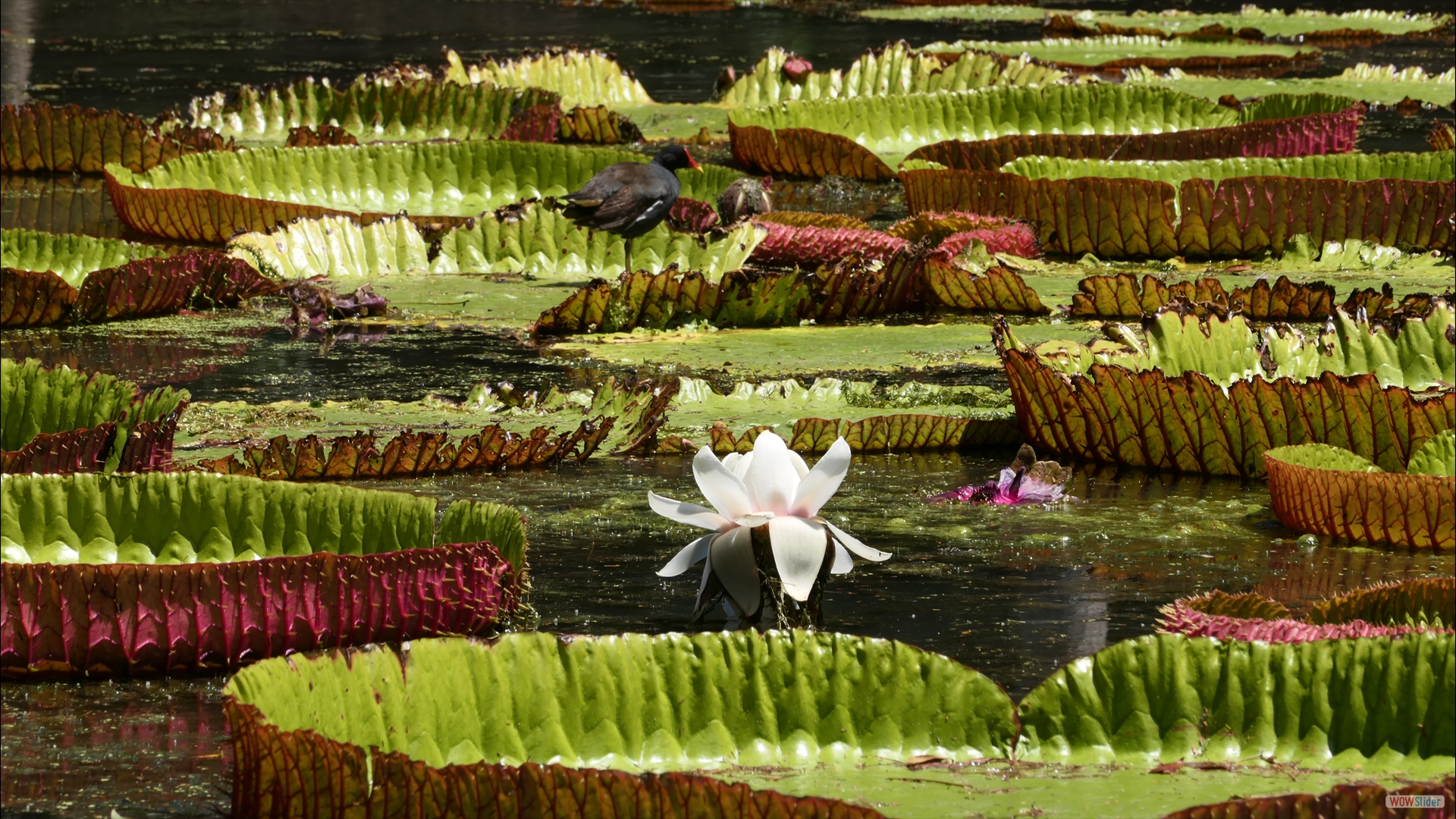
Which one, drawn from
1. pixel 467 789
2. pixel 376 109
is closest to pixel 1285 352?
pixel 467 789

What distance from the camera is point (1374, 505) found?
10.0 feet

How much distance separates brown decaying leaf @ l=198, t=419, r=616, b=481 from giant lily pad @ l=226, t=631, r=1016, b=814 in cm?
145

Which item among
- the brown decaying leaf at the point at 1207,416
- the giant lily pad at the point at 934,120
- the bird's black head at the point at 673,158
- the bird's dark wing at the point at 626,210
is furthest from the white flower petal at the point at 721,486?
the giant lily pad at the point at 934,120

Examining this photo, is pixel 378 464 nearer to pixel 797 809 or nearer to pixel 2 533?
pixel 2 533

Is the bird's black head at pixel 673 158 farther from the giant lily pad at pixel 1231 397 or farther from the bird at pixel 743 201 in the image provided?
the giant lily pad at pixel 1231 397

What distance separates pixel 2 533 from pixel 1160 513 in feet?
6.31

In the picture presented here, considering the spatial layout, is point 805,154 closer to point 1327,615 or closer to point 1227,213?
point 1227,213

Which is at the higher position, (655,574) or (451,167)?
(451,167)

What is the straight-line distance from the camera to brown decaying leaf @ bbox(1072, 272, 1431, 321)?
465cm

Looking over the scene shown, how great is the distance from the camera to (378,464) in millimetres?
3574

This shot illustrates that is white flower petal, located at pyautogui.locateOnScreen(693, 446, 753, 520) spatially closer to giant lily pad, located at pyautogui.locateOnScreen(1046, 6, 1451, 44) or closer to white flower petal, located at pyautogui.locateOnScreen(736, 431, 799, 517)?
white flower petal, located at pyautogui.locateOnScreen(736, 431, 799, 517)

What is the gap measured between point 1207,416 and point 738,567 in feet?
4.56

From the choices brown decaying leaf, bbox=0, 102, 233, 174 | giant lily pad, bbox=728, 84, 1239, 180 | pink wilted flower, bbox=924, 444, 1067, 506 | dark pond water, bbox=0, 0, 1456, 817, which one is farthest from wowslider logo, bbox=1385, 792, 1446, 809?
brown decaying leaf, bbox=0, 102, 233, 174

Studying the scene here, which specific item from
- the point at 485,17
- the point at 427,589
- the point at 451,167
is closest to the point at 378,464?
the point at 427,589
